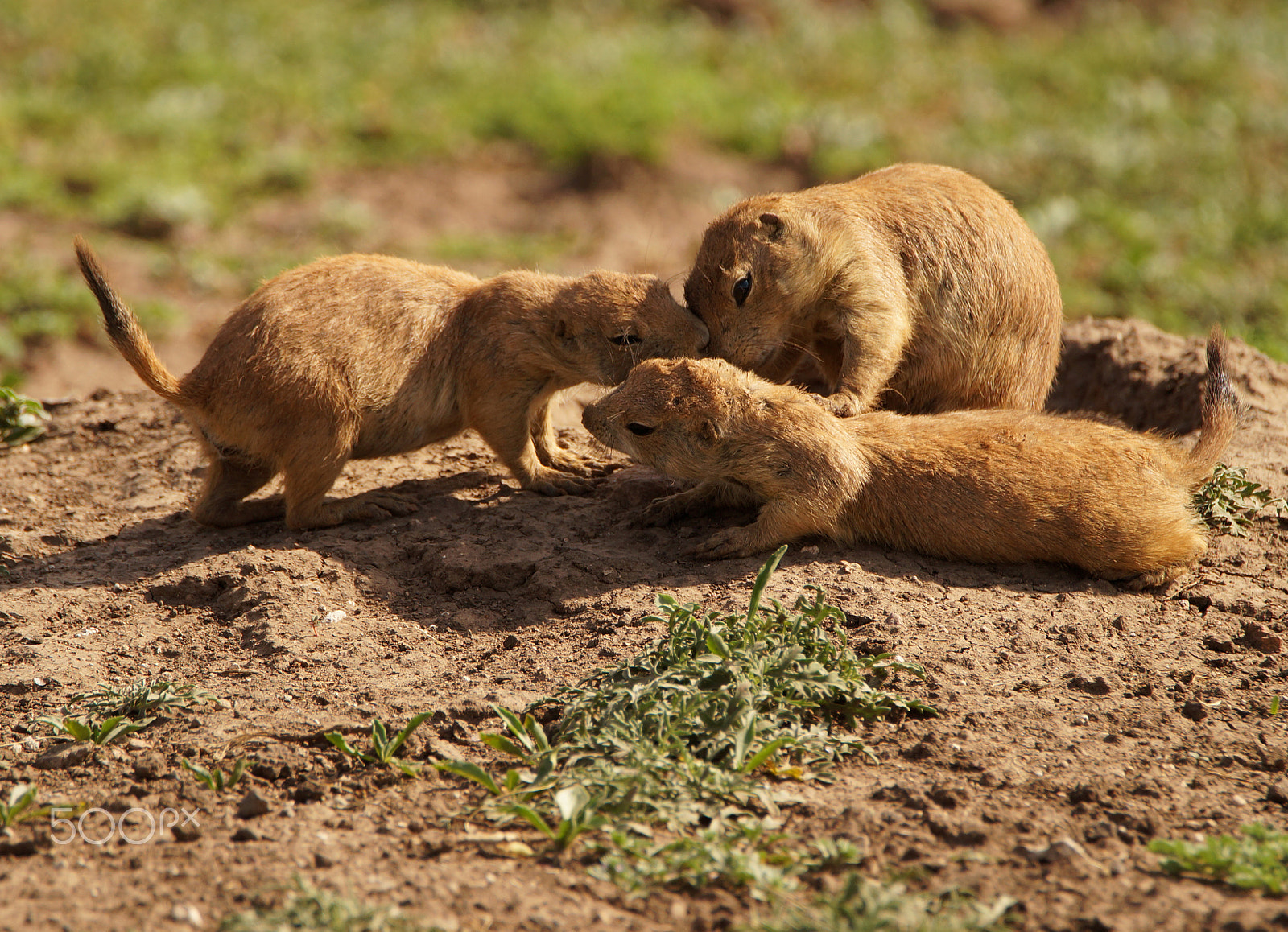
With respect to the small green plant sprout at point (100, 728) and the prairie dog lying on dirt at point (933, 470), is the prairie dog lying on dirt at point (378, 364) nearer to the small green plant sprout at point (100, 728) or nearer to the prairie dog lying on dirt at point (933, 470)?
the prairie dog lying on dirt at point (933, 470)

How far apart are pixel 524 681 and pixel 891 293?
263 cm

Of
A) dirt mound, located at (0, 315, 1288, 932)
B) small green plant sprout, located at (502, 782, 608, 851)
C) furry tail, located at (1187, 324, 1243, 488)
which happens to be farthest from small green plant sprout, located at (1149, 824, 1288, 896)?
furry tail, located at (1187, 324, 1243, 488)

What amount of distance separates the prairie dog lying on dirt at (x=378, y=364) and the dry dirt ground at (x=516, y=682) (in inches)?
10.3

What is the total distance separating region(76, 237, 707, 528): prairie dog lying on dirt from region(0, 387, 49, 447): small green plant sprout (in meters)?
1.44

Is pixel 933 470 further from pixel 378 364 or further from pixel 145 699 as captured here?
pixel 145 699

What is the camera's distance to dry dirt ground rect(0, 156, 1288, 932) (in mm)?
3135

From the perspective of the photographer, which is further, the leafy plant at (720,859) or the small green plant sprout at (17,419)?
the small green plant sprout at (17,419)

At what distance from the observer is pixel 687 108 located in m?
11.9

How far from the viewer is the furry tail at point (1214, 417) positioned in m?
5.21

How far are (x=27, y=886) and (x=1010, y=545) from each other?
3722 millimetres

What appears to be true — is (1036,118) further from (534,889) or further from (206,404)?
(534,889)

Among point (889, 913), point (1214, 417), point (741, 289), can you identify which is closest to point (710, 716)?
point (889, 913)

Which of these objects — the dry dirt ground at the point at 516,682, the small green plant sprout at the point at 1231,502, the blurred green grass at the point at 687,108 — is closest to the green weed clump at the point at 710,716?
the dry dirt ground at the point at 516,682

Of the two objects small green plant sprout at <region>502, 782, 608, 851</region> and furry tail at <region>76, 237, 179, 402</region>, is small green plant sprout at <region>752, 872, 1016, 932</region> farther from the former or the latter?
furry tail at <region>76, 237, 179, 402</region>
